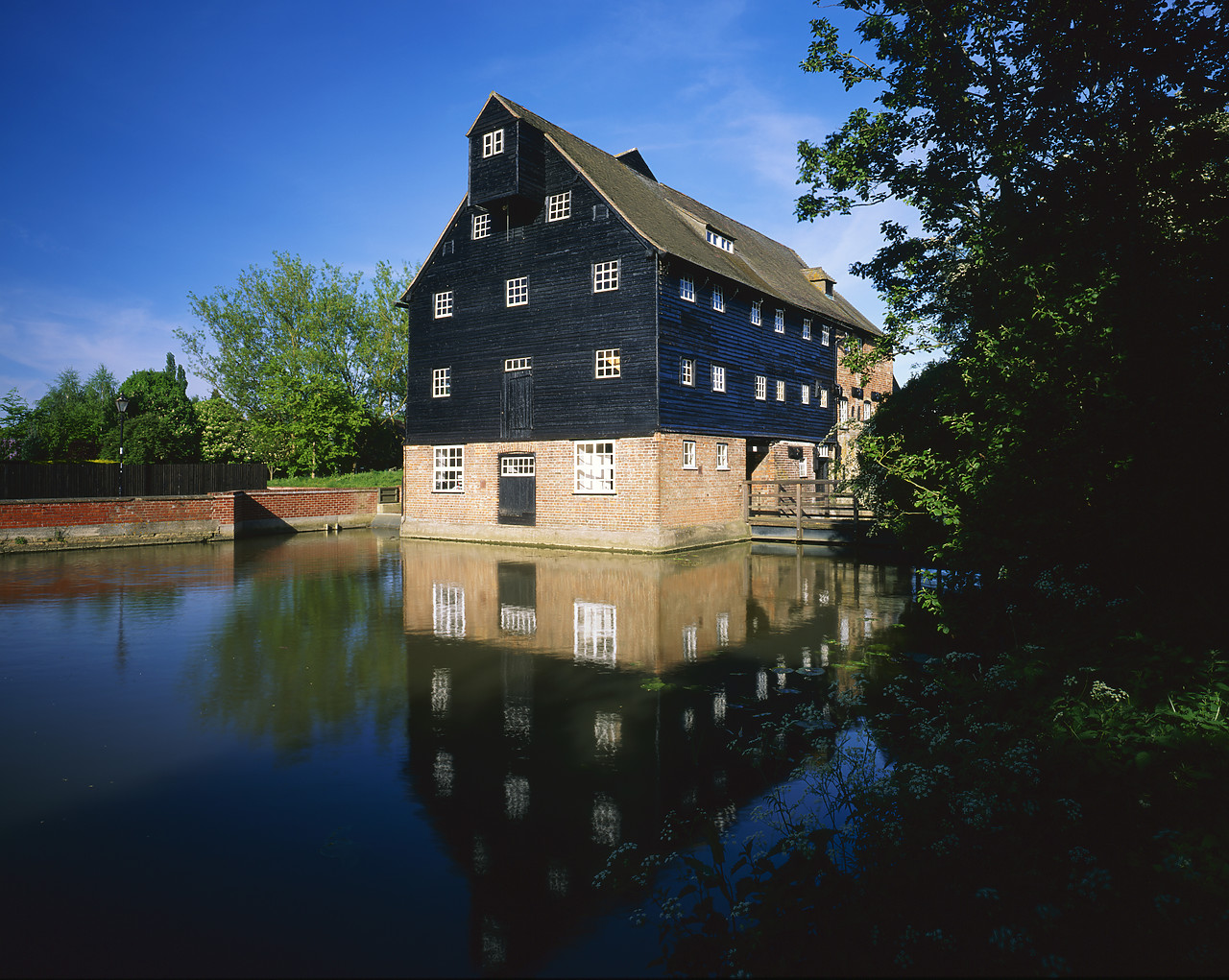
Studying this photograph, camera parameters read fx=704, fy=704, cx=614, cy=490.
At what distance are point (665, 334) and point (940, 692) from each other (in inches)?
675

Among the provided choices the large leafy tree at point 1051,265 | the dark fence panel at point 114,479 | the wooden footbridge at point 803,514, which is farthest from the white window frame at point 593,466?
the dark fence panel at point 114,479

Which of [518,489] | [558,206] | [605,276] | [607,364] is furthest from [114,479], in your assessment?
[605,276]

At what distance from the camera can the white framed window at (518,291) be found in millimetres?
25250

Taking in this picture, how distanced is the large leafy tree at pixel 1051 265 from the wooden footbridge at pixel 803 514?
7.56 metres

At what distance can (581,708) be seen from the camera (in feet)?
23.3

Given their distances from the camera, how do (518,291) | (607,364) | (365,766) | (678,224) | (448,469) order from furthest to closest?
(678,224), (448,469), (518,291), (607,364), (365,766)

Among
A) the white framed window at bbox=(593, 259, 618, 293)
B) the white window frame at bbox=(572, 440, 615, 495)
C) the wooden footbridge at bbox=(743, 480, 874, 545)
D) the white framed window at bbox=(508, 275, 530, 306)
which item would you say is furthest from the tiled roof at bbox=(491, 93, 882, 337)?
the wooden footbridge at bbox=(743, 480, 874, 545)

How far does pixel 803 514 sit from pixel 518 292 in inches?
507

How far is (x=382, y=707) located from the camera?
23.3 feet

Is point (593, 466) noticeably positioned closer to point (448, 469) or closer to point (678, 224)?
point (448, 469)

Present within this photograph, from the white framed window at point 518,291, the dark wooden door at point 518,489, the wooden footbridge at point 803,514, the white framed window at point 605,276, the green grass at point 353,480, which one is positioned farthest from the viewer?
the green grass at point 353,480

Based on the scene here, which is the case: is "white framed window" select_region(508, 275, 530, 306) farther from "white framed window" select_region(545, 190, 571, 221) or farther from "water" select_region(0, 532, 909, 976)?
"water" select_region(0, 532, 909, 976)

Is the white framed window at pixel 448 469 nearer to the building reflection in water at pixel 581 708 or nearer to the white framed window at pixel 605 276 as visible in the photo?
the white framed window at pixel 605 276

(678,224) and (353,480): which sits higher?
(678,224)
